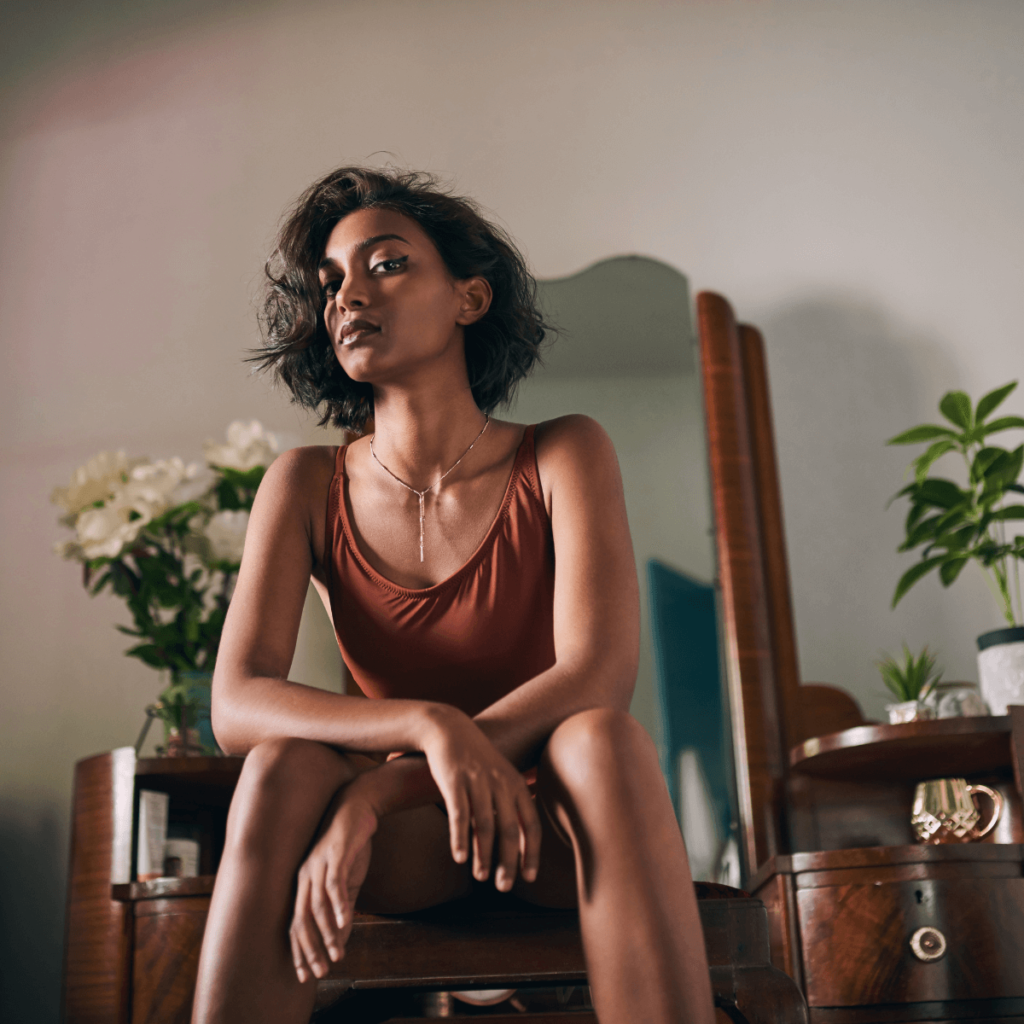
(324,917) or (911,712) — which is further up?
(911,712)

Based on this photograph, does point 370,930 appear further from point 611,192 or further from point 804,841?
point 611,192

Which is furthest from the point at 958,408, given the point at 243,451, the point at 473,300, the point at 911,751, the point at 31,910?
the point at 31,910

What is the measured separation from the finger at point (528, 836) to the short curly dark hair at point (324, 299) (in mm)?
513

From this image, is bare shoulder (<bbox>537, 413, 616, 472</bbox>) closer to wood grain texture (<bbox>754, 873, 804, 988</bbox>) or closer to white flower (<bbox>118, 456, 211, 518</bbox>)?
wood grain texture (<bbox>754, 873, 804, 988</bbox>)

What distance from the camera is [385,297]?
3.16ft

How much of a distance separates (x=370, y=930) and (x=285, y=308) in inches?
23.1

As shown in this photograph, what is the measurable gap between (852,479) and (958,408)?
10.3 inches

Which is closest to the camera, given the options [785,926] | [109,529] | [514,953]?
[514,953]

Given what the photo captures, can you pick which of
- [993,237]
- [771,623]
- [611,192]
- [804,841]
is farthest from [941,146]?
[804,841]

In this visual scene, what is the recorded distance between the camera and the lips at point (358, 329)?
3.14ft

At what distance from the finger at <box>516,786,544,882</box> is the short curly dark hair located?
0.51m

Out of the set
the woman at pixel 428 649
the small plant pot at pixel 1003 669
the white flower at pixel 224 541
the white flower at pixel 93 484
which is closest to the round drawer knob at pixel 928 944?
the small plant pot at pixel 1003 669

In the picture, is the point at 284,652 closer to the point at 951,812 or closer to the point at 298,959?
the point at 298,959

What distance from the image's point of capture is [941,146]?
78.4 inches
